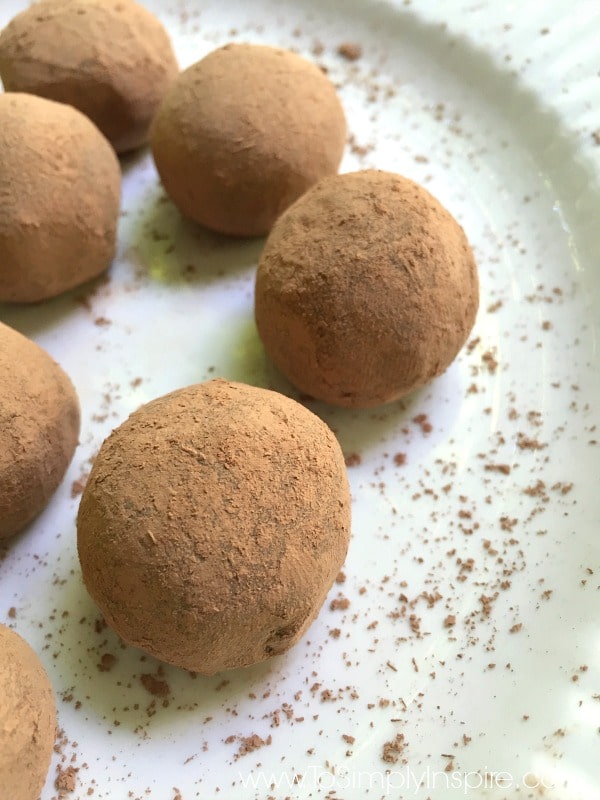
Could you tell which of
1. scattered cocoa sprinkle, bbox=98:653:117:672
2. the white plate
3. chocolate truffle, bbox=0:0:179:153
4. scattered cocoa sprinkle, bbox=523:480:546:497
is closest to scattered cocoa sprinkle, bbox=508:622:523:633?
the white plate

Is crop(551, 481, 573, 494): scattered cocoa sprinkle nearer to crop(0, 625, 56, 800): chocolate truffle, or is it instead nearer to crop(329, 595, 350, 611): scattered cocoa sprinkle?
crop(329, 595, 350, 611): scattered cocoa sprinkle

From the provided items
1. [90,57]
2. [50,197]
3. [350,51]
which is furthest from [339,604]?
[350,51]

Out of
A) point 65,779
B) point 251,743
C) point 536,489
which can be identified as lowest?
point 65,779

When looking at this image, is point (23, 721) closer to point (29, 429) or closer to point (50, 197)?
point (29, 429)

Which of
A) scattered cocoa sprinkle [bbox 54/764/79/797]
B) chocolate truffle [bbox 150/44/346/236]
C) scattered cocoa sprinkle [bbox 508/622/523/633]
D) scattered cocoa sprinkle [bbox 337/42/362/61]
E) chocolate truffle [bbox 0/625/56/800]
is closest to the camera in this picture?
chocolate truffle [bbox 0/625/56/800]

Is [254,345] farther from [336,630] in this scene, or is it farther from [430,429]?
[336,630]

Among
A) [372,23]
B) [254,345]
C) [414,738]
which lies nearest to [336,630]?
[414,738]
